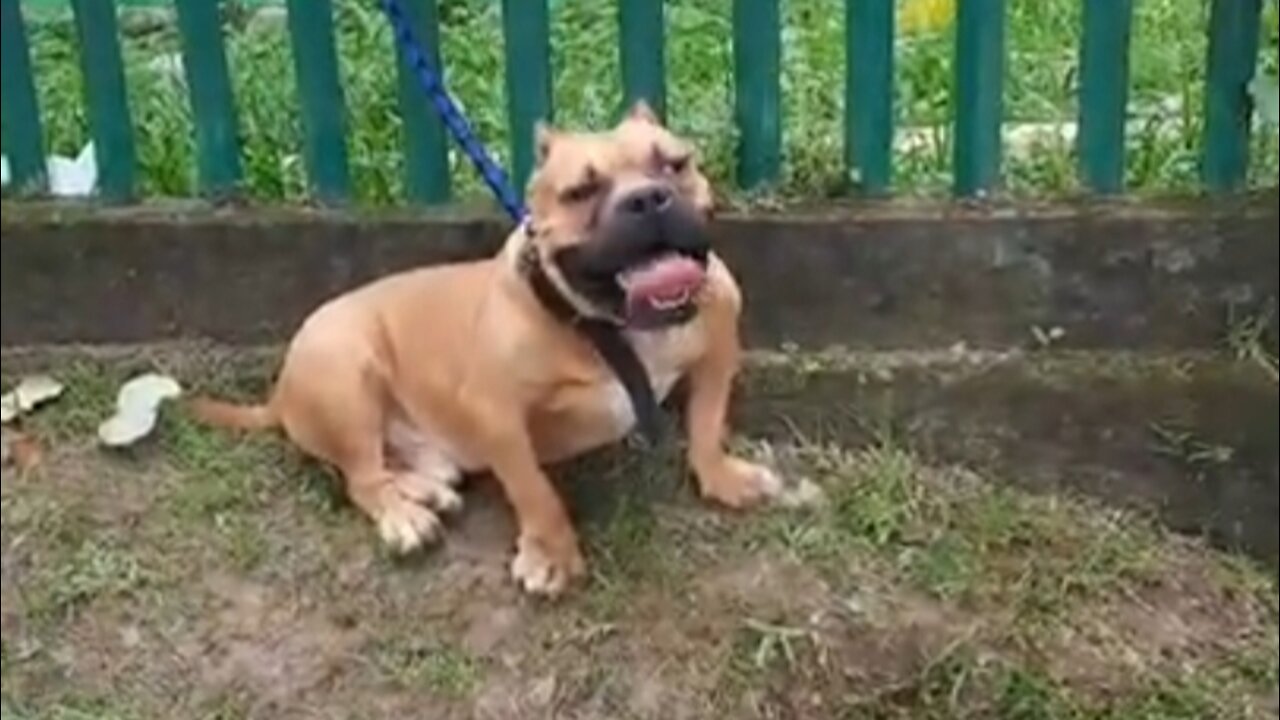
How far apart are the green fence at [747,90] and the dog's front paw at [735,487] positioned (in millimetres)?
397

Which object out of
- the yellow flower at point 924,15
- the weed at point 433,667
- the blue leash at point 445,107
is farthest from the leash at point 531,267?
the yellow flower at point 924,15

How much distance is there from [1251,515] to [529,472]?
919 millimetres

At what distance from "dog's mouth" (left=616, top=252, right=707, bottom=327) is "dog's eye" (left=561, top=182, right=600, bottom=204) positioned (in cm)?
9

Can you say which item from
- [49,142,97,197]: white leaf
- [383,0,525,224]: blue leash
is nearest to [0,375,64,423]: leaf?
[49,142,97,197]: white leaf

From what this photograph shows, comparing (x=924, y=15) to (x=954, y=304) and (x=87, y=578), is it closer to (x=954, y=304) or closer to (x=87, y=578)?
(x=954, y=304)

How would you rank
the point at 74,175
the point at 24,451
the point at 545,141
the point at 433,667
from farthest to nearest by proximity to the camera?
the point at 74,175, the point at 433,667, the point at 545,141, the point at 24,451

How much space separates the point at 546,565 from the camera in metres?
3.64

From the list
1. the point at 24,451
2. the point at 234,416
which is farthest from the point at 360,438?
the point at 24,451

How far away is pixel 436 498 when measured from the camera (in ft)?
12.3

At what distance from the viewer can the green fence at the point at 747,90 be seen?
3807 mm

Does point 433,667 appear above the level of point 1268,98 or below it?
below

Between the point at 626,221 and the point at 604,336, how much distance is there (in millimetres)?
268

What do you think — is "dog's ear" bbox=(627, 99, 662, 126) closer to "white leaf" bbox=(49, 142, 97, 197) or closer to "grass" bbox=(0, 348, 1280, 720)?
"grass" bbox=(0, 348, 1280, 720)

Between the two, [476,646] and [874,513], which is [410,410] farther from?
[874,513]
